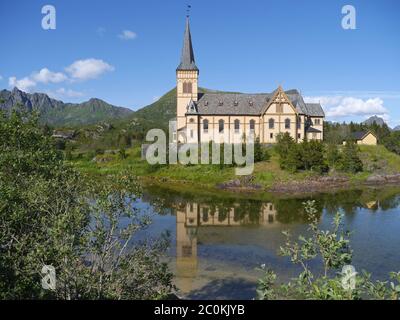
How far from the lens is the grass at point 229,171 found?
187 feet

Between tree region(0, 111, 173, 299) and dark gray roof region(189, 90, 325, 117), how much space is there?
58.5 meters

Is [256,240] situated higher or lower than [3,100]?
lower

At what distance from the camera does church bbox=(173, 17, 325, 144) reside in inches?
2773

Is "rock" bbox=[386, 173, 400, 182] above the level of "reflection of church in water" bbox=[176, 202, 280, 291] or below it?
above

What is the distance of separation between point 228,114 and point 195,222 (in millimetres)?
39479

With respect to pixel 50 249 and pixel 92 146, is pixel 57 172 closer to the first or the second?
pixel 50 249

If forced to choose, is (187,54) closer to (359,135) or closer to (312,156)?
(312,156)

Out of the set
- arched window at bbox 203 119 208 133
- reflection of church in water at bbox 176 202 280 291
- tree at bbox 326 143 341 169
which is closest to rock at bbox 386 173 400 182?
tree at bbox 326 143 341 169

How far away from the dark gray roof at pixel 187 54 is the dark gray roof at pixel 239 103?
267 inches

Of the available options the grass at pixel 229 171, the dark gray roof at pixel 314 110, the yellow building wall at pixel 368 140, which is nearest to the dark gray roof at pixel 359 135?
the yellow building wall at pixel 368 140

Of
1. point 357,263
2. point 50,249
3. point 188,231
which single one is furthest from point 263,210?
point 50,249

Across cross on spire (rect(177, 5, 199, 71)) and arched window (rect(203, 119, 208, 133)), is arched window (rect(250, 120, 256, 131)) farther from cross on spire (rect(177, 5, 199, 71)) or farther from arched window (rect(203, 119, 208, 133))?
cross on spire (rect(177, 5, 199, 71))

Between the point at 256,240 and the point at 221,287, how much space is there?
389 inches

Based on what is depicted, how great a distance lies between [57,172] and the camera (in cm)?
1445
